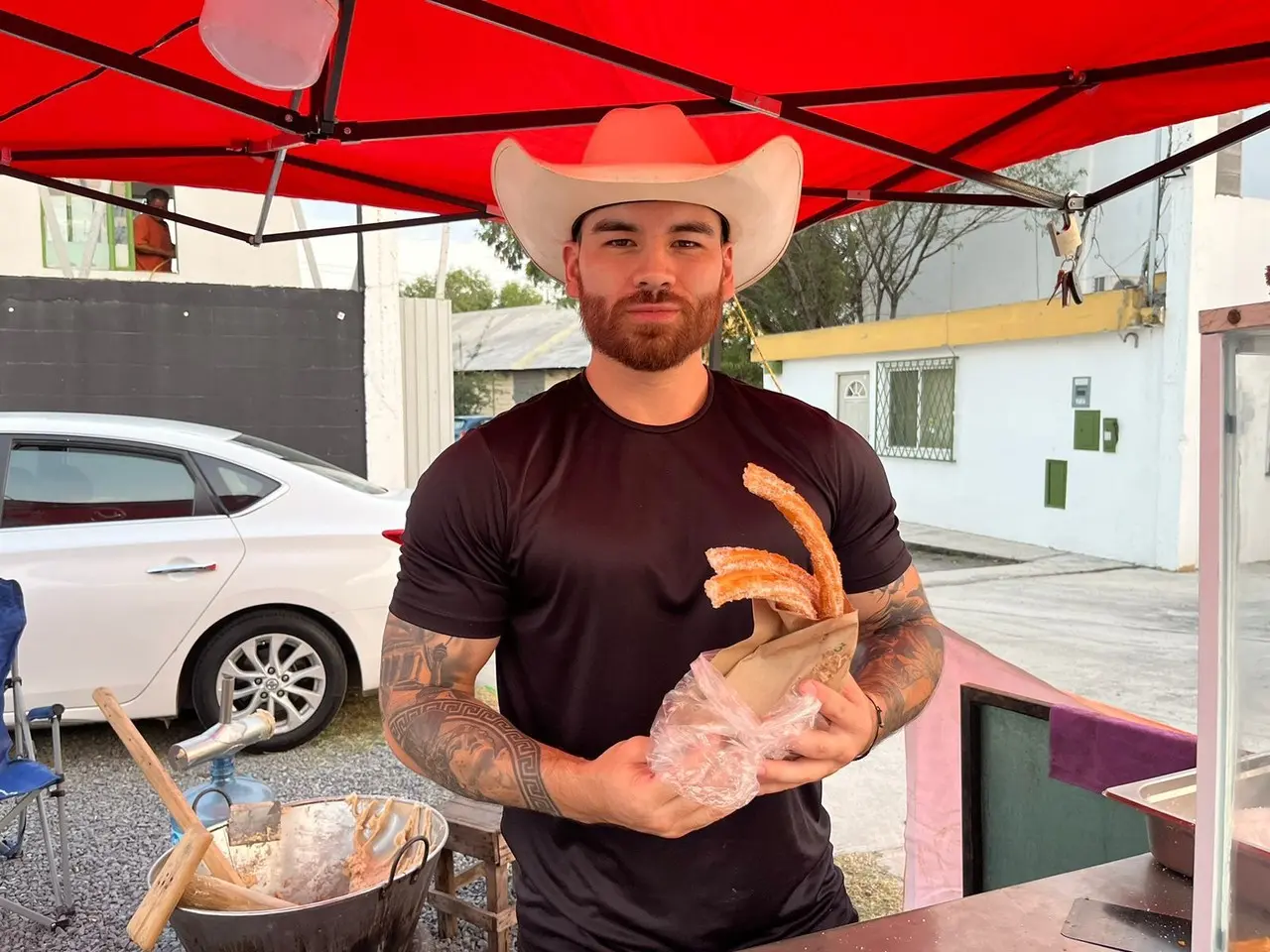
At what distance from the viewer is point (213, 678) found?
538 centimetres

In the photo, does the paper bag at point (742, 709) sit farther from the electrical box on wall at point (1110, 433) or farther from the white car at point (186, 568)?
the electrical box on wall at point (1110, 433)

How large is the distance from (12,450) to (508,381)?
31.9 metres

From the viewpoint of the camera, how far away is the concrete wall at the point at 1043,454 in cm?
1221

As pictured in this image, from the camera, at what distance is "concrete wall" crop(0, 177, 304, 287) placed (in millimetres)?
9742

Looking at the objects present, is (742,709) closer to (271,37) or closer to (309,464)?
(271,37)

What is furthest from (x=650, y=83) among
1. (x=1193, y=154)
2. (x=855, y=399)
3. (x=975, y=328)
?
(x=855, y=399)

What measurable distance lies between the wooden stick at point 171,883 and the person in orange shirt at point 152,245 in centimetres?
907

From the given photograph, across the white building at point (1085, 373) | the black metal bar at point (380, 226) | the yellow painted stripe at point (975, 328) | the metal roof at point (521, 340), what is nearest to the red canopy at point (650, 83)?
the black metal bar at point (380, 226)

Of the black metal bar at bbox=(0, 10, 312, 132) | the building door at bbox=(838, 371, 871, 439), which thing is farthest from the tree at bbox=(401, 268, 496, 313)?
the black metal bar at bbox=(0, 10, 312, 132)

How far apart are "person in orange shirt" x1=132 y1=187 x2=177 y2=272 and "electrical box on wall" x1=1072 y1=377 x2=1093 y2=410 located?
10979mm

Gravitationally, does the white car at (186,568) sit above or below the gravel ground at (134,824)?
above

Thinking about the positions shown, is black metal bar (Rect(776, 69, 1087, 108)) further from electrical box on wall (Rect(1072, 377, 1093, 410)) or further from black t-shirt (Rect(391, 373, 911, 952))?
electrical box on wall (Rect(1072, 377, 1093, 410))

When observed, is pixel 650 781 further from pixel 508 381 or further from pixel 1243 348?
pixel 508 381

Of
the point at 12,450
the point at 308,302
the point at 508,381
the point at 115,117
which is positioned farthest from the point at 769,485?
the point at 508,381
